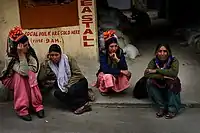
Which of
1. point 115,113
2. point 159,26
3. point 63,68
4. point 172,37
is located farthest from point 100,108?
point 159,26

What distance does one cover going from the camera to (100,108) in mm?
5375

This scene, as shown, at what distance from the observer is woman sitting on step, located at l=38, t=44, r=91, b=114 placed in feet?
16.7

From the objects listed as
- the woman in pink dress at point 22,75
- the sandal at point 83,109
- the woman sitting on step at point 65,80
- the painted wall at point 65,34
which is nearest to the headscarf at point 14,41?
the woman in pink dress at point 22,75

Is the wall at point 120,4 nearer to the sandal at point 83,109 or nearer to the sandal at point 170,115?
the sandal at point 83,109

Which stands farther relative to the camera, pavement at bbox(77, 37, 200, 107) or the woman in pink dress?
pavement at bbox(77, 37, 200, 107)

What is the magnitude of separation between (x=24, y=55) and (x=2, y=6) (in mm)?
2452

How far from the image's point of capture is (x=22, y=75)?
16.3 feet

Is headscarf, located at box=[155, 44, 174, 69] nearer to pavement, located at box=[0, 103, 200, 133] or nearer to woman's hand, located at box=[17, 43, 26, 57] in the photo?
pavement, located at box=[0, 103, 200, 133]

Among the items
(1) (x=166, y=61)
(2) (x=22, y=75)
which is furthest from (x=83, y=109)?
(1) (x=166, y=61)

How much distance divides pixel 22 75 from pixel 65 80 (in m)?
0.56

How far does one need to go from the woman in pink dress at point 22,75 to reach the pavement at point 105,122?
181 mm

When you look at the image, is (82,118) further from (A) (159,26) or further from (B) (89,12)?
(A) (159,26)

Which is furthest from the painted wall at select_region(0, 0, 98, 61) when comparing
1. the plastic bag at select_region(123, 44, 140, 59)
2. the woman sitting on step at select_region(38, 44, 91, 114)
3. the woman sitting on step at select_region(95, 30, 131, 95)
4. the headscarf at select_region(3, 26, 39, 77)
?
the headscarf at select_region(3, 26, 39, 77)

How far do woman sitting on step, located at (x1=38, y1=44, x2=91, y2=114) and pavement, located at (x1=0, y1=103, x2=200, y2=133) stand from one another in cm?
17
